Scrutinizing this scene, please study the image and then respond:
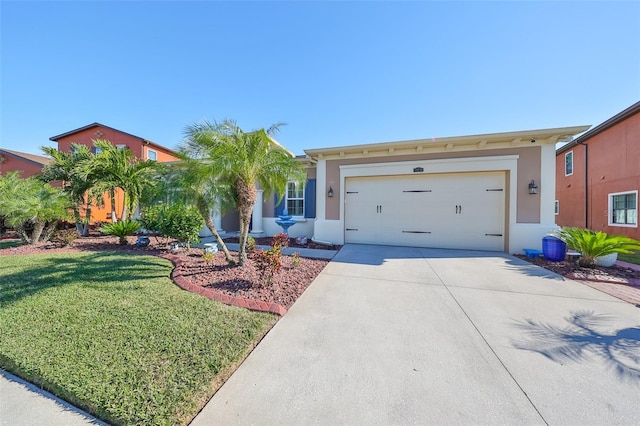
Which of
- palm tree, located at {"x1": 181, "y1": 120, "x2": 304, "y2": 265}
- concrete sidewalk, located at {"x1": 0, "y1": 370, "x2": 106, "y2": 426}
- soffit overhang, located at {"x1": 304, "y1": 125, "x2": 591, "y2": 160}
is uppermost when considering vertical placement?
soffit overhang, located at {"x1": 304, "y1": 125, "x2": 591, "y2": 160}

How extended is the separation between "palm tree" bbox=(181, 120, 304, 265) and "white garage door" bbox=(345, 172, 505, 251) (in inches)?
179

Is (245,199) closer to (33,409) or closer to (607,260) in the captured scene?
(33,409)

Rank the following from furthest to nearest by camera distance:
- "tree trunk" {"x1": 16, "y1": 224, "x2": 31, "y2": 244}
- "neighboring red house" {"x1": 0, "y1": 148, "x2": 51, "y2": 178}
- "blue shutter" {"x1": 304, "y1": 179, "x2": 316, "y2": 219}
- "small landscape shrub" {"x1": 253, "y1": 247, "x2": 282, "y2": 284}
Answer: "neighboring red house" {"x1": 0, "y1": 148, "x2": 51, "y2": 178}
"blue shutter" {"x1": 304, "y1": 179, "x2": 316, "y2": 219}
"tree trunk" {"x1": 16, "y1": 224, "x2": 31, "y2": 244}
"small landscape shrub" {"x1": 253, "y1": 247, "x2": 282, "y2": 284}

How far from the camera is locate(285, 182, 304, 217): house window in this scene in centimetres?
1002

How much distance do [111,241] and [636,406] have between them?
1214 centimetres

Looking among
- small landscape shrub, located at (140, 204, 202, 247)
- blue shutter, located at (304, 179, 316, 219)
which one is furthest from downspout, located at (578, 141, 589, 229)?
small landscape shrub, located at (140, 204, 202, 247)

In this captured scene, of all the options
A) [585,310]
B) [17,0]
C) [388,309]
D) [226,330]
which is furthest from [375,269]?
[17,0]

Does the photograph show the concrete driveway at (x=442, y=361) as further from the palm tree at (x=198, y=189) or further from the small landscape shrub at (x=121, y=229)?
the small landscape shrub at (x=121, y=229)

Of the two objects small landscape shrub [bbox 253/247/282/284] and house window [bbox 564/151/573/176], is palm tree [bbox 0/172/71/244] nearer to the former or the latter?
small landscape shrub [bbox 253/247/282/284]

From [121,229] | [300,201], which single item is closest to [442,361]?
[300,201]

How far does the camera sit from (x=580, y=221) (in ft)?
42.2

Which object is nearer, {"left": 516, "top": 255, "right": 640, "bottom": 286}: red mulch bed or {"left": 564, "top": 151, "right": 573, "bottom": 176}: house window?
{"left": 516, "top": 255, "right": 640, "bottom": 286}: red mulch bed

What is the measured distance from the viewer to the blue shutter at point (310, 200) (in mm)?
9680

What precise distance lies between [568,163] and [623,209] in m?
4.88
